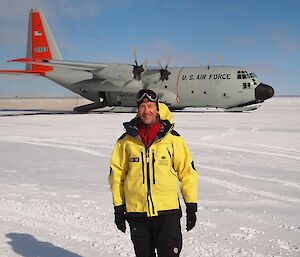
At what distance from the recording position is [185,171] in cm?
275

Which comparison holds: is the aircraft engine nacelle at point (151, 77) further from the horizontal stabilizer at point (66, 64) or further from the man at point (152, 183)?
the man at point (152, 183)

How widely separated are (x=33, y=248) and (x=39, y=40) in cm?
3019

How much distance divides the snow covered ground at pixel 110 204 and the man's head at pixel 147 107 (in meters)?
1.54

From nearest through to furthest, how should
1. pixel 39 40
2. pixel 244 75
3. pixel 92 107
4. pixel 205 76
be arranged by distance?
pixel 244 75 → pixel 205 76 → pixel 92 107 → pixel 39 40

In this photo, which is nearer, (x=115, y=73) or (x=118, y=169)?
(x=118, y=169)

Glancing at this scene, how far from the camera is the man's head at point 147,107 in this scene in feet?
8.94

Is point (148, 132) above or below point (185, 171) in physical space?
above

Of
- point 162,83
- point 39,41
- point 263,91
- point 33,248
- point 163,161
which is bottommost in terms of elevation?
point 33,248

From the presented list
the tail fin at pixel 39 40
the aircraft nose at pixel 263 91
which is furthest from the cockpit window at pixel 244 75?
the tail fin at pixel 39 40

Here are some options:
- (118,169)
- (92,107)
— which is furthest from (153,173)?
(92,107)

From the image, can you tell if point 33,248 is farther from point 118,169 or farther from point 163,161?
point 163,161

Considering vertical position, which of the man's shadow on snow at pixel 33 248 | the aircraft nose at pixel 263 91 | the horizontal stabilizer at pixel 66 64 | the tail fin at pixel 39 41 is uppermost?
the tail fin at pixel 39 41

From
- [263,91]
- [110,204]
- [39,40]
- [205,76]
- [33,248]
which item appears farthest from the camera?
[39,40]

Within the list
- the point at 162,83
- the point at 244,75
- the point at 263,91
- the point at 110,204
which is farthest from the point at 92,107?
the point at 110,204
